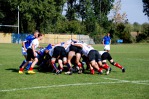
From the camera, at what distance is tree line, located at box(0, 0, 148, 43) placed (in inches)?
2874

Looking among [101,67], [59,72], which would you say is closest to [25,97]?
[59,72]

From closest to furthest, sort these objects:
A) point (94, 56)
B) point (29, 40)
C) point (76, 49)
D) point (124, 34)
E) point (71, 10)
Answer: point (94, 56) < point (76, 49) < point (29, 40) < point (124, 34) < point (71, 10)

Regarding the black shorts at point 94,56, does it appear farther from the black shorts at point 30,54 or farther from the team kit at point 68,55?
the black shorts at point 30,54

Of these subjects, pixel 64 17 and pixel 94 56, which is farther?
pixel 64 17

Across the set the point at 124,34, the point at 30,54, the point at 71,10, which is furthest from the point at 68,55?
the point at 71,10

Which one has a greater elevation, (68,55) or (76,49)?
(76,49)

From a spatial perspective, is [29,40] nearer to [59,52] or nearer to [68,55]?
[59,52]

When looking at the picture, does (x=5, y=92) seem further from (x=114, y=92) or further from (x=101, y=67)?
(x=101, y=67)

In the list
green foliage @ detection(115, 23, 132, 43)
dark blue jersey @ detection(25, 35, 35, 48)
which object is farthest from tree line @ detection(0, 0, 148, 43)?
dark blue jersey @ detection(25, 35, 35, 48)

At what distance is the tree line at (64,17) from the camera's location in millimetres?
73000

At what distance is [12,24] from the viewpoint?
258 ft

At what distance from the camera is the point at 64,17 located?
9106 cm

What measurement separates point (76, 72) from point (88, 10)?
85.1 metres

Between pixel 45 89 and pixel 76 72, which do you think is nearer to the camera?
pixel 45 89
